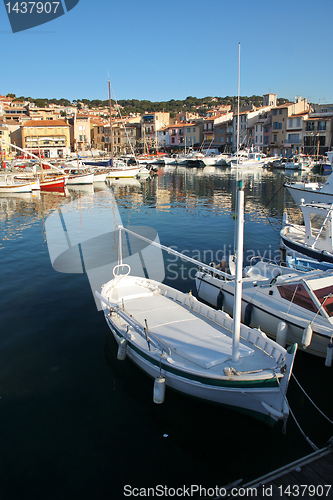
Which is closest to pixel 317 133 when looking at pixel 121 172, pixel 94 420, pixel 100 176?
pixel 121 172

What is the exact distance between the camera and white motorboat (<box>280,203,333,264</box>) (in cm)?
1622

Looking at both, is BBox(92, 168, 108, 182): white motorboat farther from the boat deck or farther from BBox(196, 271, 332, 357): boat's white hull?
the boat deck

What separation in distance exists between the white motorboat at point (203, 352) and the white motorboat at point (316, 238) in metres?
7.97

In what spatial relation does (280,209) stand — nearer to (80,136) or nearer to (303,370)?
(303,370)

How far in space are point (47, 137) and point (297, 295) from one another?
9738 cm

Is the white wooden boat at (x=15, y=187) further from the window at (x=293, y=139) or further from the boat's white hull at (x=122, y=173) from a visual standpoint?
the window at (x=293, y=139)

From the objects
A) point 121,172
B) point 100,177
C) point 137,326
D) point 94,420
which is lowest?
point 94,420

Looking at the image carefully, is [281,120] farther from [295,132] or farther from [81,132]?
[81,132]

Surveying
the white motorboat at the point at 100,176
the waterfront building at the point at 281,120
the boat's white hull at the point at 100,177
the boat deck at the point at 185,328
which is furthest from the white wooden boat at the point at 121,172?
the boat deck at the point at 185,328

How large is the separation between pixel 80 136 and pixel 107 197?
6796cm

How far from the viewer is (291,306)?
35.7ft

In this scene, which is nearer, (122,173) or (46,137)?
(122,173)

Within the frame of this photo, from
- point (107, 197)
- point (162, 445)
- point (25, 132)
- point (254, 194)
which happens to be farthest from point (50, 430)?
point (25, 132)

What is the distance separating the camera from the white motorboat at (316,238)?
16219mm
